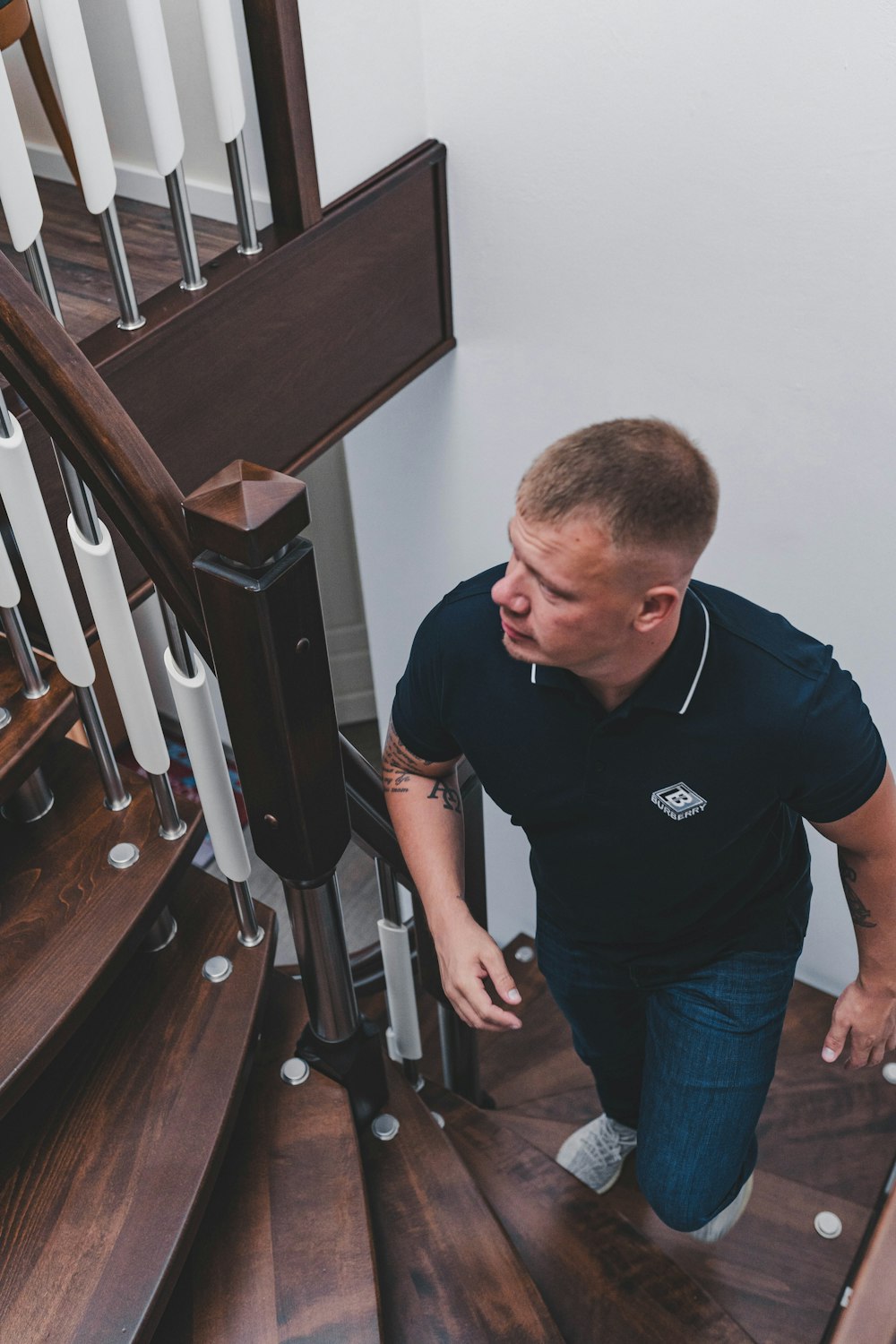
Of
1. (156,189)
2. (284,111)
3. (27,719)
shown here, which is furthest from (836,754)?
(156,189)

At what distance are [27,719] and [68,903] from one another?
256 mm

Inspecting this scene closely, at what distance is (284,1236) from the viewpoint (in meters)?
1.53

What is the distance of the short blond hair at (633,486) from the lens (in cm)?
121

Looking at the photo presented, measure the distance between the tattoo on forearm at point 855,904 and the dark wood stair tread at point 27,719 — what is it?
42.7 inches

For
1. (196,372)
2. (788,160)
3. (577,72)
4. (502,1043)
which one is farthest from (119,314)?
(502,1043)

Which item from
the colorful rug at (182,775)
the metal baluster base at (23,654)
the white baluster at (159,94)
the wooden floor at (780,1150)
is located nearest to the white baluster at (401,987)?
the wooden floor at (780,1150)

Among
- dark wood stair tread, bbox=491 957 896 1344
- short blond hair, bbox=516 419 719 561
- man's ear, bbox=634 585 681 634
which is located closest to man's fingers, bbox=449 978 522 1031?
man's ear, bbox=634 585 681 634

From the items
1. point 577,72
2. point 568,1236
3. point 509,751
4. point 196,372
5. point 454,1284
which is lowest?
point 568,1236

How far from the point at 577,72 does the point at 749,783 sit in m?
1.61

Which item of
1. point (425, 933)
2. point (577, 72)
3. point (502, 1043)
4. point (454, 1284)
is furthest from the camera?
point (502, 1043)

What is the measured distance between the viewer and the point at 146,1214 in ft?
4.57

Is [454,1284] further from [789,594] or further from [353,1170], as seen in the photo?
[789,594]

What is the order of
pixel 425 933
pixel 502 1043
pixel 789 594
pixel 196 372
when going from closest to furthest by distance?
pixel 425 933 < pixel 196 372 < pixel 789 594 < pixel 502 1043

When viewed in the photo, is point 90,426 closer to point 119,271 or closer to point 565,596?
point 565,596
